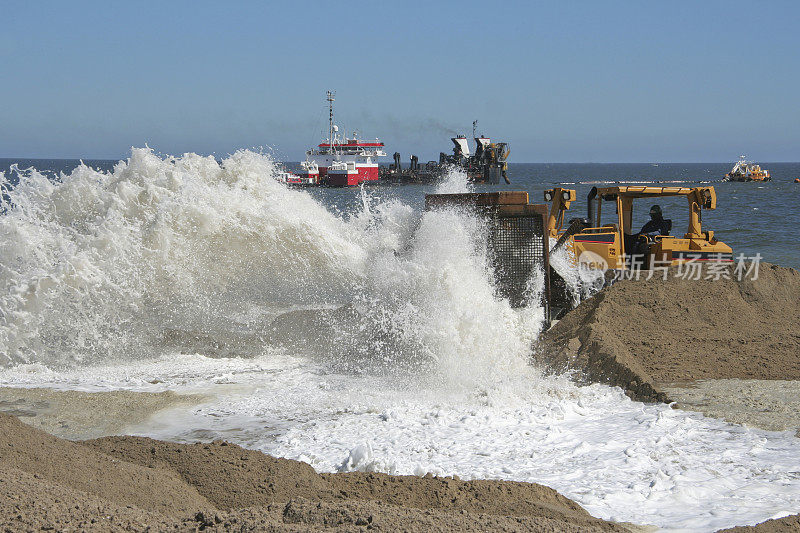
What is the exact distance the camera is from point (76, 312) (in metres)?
9.19

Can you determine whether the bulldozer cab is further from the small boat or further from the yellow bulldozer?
the small boat

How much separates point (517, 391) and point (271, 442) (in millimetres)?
2516

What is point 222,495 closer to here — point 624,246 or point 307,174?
point 624,246

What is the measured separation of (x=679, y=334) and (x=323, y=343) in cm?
458

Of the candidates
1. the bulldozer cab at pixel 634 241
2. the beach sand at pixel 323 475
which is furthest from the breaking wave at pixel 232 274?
the bulldozer cab at pixel 634 241

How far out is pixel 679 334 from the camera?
8836mm

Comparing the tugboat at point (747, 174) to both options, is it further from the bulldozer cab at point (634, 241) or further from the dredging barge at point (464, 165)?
the bulldozer cab at point (634, 241)

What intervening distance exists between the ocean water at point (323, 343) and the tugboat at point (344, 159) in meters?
56.9

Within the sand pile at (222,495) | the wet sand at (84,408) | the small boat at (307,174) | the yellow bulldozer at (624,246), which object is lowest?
the wet sand at (84,408)

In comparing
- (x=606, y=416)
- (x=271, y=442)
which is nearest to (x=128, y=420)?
(x=271, y=442)

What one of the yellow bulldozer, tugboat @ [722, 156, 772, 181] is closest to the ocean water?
the yellow bulldozer

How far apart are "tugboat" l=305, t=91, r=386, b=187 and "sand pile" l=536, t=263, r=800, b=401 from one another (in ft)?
199

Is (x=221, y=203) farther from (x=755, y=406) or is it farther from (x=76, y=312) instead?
(x=755, y=406)

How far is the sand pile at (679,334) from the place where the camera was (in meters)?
7.97
